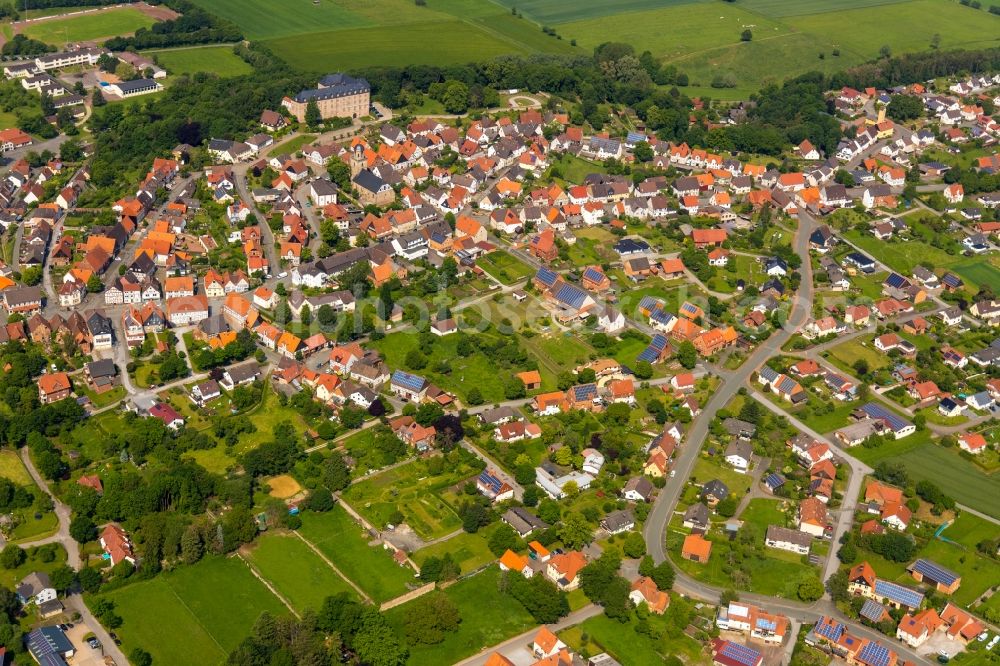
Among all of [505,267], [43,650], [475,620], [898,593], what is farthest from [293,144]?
[898,593]

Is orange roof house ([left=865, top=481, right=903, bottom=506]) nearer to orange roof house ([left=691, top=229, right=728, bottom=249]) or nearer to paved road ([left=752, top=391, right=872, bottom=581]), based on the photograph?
paved road ([left=752, top=391, right=872, bottom=581])

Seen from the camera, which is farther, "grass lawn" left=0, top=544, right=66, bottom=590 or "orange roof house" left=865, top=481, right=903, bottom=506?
"orange roof house" left=865, top=481, right=903, bottom=506

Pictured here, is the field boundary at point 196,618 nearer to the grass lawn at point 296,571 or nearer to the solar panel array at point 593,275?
the grass lawn at point 296,571

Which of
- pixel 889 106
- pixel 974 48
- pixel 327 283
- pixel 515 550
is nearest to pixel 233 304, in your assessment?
pixel 327 283

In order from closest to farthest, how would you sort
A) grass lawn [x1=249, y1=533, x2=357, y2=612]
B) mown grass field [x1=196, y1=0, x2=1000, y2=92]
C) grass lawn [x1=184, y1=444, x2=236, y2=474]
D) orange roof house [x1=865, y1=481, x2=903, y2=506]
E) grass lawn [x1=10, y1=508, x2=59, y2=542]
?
1. grass lawn [x1=249, y1=533, x2=357, y2=612]
2. grass lawn [x1=10, y1=508, x2=59, y2=542]
3. orange roof house [x1=865, y1=481, x2=903, y2=506]
4. grass lawn [x1=184, y1=444, x2=236, y2=474]
5. mown grass field [x1=196, y1=0, x2=1000, y2=92]

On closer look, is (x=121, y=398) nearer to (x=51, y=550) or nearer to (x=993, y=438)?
(x=51, y=550)

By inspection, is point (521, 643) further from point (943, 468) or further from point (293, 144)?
point (293, 144)

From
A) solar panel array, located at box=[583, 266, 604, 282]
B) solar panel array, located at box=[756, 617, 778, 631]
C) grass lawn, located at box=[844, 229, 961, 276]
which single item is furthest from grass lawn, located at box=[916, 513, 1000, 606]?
grass lawn, located at box=[844, 229, 961, 276]

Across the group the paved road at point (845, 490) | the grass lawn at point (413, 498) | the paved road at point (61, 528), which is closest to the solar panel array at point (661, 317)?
the paved road at point (845, 490)
